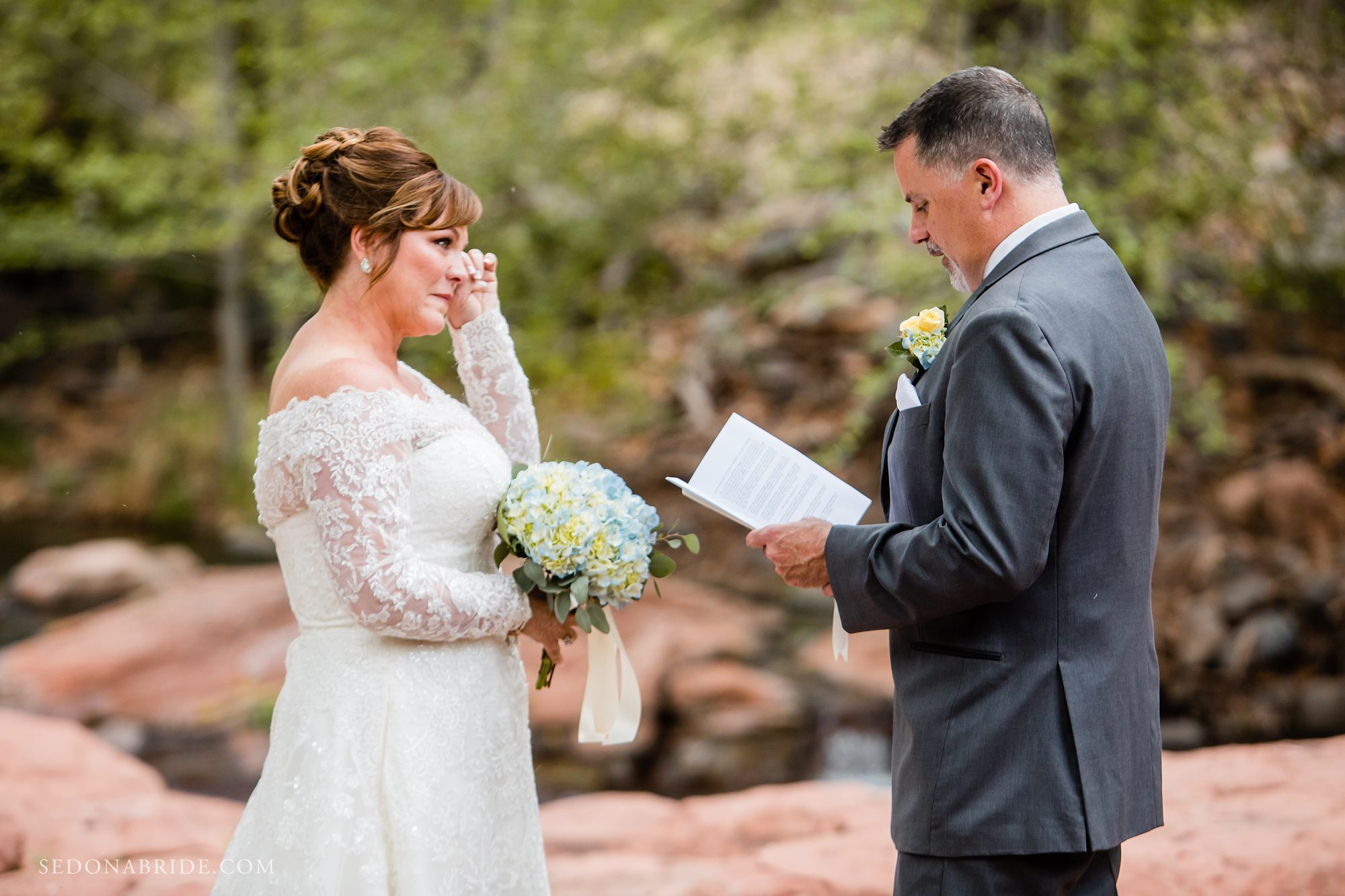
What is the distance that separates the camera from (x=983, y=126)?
192cm

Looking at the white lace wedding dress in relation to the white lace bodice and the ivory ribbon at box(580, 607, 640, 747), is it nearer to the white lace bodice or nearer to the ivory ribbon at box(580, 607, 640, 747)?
the white lace bodice

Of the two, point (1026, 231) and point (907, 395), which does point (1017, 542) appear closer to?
point (907, 395)

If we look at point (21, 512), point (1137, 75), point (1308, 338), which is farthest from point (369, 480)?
point (21, 512)

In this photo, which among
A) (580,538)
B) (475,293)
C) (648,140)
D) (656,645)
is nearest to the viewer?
(580,538)

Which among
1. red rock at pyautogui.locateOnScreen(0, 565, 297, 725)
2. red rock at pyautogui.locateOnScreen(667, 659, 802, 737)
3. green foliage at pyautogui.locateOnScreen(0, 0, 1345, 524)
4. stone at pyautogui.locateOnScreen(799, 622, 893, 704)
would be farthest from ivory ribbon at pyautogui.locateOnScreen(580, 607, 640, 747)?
red rock at pyautogui.locateOnScreen(0, 565, 297, 725)

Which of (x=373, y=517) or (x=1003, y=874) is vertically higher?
(x=373, y=517)

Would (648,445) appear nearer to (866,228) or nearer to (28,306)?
(866,228)

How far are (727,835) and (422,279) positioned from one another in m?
2.35

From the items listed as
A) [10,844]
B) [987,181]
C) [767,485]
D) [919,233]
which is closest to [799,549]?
[767,485]

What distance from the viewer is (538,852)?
2.49 m

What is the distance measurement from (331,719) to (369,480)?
516 millimetres

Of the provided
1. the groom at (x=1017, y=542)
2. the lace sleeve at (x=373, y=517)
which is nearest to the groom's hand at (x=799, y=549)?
the groom at (x=1017, y=542)

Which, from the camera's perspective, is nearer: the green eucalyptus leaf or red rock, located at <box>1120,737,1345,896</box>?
the green eucalyptus leaf

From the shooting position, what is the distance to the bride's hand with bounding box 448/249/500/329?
2.62 metres
